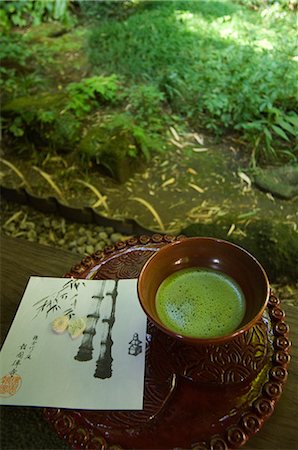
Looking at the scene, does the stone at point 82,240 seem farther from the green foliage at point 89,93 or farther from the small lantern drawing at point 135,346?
the small lantern drawing at point 135,346

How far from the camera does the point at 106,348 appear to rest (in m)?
0.92

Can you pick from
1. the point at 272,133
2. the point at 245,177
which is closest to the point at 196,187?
the point at 245,177

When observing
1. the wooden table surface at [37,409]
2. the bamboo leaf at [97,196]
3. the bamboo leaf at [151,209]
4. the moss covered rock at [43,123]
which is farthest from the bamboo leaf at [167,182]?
the wooden table surface at [37,409]

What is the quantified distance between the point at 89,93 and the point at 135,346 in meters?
1.89

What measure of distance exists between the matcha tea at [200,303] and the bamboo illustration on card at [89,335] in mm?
174

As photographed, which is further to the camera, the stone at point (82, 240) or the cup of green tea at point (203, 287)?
the stone at point (82, 240)

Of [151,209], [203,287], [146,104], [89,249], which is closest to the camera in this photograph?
[203,287]

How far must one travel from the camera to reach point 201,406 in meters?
0.81

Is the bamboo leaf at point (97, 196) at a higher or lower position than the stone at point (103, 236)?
higher

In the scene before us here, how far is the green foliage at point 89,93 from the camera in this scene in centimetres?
239

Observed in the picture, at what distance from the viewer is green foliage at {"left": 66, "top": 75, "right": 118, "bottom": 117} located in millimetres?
2395

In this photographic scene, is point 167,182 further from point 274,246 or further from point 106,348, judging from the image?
point 106,348

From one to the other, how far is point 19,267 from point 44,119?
127 centimetres

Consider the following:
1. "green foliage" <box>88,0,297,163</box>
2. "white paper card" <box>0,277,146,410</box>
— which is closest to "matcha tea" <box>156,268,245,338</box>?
"white paper card" <box>0,277,146,410</box>
